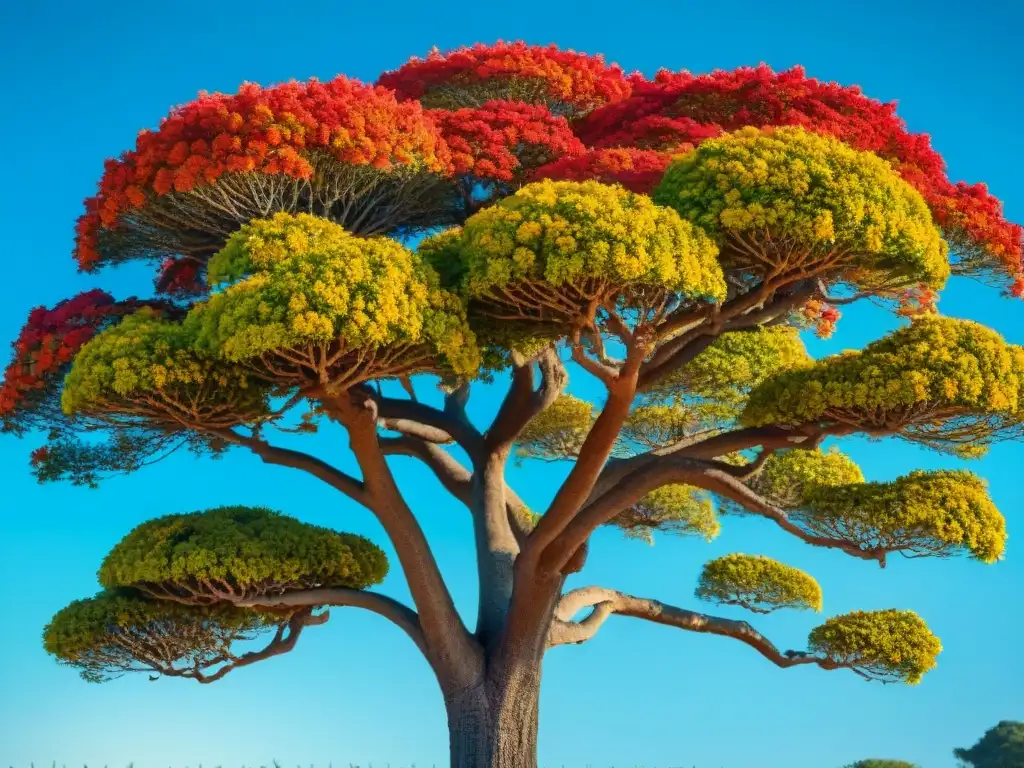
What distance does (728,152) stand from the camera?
35.0 ft

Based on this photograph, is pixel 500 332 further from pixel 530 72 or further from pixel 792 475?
pixel 792 475

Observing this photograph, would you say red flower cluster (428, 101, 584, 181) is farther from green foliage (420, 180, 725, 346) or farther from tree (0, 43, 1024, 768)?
green foliage (420, 180, 725, 346)

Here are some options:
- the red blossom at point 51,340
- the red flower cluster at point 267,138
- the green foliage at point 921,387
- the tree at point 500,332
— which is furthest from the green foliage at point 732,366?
the red blossom at point 51,340

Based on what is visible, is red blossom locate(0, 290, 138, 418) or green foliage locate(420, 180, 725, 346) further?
red blossom locate(0, 290, 138, 418)

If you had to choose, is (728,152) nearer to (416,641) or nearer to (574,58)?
(574,58)

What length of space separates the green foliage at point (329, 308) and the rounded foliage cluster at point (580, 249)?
0.56 meters

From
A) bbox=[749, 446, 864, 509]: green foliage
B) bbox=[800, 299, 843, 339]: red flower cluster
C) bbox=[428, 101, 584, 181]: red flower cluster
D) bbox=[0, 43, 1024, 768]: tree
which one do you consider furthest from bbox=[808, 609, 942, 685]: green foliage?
bbox=[428, 101, 584, 181]: red flower cluster

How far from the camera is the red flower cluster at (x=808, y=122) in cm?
1234

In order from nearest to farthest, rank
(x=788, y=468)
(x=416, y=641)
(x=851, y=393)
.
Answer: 1. (x=851, y=393)
2. (x=416, y=641)
3. (x=788, y=468)

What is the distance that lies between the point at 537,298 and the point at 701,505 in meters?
8.75

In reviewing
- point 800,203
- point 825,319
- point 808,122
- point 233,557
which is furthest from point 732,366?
point 233,557

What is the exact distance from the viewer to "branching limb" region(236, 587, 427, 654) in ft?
43.8

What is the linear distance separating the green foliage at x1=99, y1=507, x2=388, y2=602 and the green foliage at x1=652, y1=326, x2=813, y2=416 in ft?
16.0

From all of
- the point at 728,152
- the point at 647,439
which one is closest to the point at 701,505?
the point at 647,439
